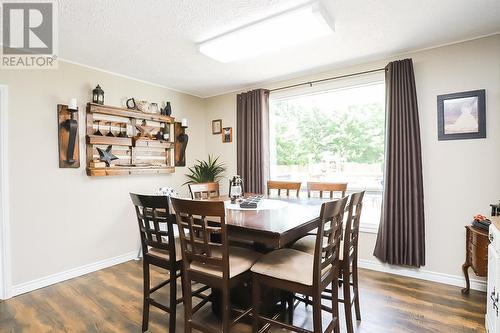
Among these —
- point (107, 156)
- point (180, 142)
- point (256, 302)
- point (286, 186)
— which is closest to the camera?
point (256, 302)

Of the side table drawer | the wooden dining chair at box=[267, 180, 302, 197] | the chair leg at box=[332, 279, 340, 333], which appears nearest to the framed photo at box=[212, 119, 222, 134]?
the wooden dining chair at box=[267, 180, 302, 197]

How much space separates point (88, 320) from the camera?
222 cm

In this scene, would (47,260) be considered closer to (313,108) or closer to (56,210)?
(56,210)

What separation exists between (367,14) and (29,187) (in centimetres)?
362

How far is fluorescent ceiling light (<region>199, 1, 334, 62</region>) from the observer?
2.14 m

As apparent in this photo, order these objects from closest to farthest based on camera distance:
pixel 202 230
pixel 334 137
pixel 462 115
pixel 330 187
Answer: pixel 202 230 → pixel 462 115 → pixel 330 187 → pixel 334 137

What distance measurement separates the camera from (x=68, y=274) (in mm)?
3061

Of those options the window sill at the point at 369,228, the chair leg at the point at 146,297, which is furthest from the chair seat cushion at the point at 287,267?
the window sill at the point at 369,228

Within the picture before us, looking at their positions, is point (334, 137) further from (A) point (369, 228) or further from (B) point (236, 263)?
(B) point (236, 263)

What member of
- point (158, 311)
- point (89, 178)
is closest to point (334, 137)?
point (158, 311)

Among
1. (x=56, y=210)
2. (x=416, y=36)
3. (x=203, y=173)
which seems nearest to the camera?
(x=416, y=36)

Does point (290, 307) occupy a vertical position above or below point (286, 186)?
below

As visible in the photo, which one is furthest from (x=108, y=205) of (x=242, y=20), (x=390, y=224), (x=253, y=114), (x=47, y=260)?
(x=390, y=224)

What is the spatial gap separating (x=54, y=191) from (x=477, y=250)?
166 inches
